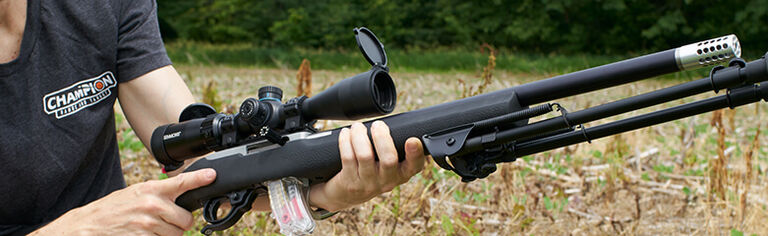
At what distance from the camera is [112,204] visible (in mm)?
2143

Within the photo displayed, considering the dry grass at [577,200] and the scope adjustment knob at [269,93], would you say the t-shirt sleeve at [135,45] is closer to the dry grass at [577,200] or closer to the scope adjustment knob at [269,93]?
the scope adjustment knob at [269,93]

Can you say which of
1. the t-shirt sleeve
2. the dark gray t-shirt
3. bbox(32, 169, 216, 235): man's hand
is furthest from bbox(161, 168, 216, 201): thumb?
the t-shirt sleeve

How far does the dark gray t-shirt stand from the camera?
220 cm

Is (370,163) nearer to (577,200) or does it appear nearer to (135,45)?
(135,45)

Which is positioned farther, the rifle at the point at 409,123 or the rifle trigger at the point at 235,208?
the rifle trigger at the point at 235,208

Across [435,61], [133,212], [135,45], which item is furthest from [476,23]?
[133,212]

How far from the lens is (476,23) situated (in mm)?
34031

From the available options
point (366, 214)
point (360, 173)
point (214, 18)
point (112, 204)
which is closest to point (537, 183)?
point (366, 214)

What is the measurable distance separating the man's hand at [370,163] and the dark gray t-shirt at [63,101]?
3.29 feet

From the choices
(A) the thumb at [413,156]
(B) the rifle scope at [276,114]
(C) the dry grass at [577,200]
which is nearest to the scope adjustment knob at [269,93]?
(B) the rifle scope at [276,114]

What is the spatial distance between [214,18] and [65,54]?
43.3 m

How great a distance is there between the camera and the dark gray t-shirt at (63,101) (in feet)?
7.21

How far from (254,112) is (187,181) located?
1.43 feet

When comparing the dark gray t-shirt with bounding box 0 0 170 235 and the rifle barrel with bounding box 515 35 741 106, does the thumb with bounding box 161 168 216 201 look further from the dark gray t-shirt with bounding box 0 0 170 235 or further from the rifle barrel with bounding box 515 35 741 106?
the rifle barrel with bounding box 515 35 741 106
